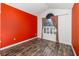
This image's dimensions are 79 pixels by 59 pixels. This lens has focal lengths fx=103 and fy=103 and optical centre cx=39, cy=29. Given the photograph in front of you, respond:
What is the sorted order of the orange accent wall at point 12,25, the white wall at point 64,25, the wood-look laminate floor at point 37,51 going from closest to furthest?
1. the wood-look laminate floor at point 37,51
2. the orange accent wall at point 12,25
3. the white wall at point 64,25

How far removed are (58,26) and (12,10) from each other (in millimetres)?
2949

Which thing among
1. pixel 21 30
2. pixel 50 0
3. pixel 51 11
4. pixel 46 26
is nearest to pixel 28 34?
pixel 21 30

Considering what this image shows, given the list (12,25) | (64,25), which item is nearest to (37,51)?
(12,25)

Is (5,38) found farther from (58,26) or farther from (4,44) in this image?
(58,26)

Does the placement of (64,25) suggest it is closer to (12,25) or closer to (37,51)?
(37,51)

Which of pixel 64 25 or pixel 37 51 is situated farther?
pixel 64 25

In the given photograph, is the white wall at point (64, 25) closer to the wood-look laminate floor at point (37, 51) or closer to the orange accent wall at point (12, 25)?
the wood-look laminate floor at point (37, 51)

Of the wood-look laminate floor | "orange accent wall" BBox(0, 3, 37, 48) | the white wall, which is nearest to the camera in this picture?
the wood-look laminate floor

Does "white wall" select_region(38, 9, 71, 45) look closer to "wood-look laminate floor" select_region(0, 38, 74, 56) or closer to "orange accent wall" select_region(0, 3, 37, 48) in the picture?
"wood-look laminate floor" select_region(0, 38, 74, 56)

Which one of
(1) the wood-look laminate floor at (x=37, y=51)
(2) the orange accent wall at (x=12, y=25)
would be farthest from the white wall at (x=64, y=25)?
(2) the orange accent wall at (x=12, y=25)

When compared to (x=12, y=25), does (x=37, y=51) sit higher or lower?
lower

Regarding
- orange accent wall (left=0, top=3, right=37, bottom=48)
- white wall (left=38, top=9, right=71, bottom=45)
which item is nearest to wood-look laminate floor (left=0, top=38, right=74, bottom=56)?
orange accent wall (left=0, top=3, right=37, bottom=48)

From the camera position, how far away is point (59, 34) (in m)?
6.12

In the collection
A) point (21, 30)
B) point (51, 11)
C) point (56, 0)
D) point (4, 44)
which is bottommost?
A: point (4, 44)
